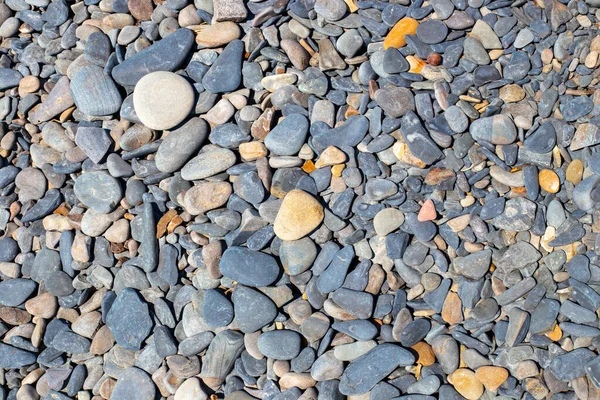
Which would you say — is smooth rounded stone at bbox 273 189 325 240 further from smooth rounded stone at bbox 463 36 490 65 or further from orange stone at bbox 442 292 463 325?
smooth rounded stone at bbox 463 36 490 65

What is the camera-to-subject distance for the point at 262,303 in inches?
57.7

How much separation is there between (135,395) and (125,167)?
64cm

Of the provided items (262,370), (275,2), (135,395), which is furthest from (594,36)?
(135,395)

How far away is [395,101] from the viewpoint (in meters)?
1.53

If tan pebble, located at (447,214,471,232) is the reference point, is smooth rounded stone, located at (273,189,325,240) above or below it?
above

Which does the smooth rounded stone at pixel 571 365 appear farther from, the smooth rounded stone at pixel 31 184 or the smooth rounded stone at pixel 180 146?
the smooth rounded stone at pixel 31 184

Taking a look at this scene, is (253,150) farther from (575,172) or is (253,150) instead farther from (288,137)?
(575,172)

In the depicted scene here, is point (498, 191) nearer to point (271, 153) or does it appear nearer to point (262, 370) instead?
point (271, 153)

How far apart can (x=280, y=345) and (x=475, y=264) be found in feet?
1.86

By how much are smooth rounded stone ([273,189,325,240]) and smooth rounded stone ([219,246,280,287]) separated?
9 centimetres

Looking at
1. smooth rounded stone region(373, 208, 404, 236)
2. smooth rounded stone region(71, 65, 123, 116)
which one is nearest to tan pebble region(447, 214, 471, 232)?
smooth rounded stone region(373, 208, 404, 236)

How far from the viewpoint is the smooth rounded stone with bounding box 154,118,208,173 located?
156 centimetres

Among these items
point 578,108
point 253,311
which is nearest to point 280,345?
point 253,311

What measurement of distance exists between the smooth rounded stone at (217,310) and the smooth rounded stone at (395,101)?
2.29 feet
